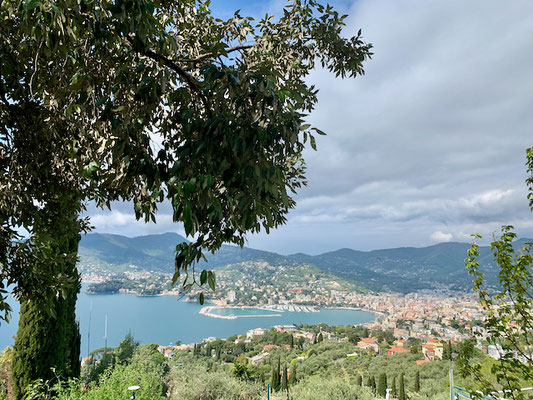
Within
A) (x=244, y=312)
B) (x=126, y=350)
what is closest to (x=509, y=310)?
(x=126, y=350)

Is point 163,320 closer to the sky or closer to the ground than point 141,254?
closer to the ground

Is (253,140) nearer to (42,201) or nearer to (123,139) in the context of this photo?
(123,139)

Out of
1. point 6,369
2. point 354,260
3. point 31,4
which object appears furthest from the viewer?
point 354,260

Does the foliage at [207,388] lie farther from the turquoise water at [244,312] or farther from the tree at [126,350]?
the turquoise water at [244,312]

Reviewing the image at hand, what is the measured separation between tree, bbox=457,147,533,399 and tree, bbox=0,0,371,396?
→ 75.5 inches

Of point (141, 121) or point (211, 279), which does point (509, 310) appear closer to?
point (211, 279)

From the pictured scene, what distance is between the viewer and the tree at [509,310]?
8.01ft

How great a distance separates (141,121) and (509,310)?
2.88m

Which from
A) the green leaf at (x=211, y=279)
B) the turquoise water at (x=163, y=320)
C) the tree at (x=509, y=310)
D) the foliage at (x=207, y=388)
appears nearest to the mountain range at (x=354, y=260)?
the turquoise water at (x=163, y=320)

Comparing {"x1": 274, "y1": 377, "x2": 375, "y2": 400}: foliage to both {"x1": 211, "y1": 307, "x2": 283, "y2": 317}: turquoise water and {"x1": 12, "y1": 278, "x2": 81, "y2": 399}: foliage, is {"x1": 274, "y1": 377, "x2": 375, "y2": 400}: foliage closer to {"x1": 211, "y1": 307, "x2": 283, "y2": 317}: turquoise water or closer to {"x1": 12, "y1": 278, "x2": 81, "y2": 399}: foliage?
{"x1": 12, "y1": 278, "x2": 81, "y2": 399}: foliage

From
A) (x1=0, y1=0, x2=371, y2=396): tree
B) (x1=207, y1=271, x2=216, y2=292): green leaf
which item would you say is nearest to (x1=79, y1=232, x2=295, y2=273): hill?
(x1=0, y1=0, x2=371, y2=396): tree

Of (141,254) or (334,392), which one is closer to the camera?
(334,392)

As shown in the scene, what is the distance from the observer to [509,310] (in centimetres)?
246

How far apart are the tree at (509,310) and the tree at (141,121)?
1.92 metres
